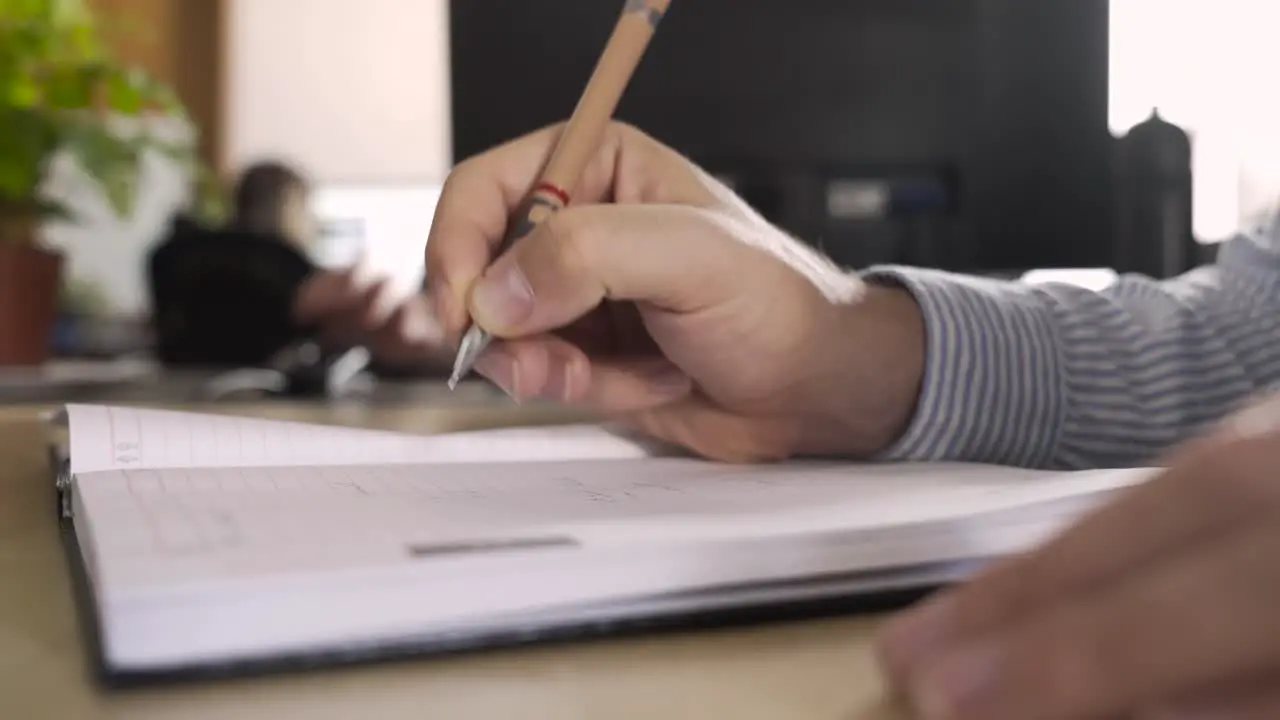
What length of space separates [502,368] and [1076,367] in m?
0.28

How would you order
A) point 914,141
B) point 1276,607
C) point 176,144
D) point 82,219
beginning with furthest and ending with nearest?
point 176,144
point 82,219
point 914,141
point 1276,607

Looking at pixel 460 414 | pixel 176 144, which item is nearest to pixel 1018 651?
pixel 460 414

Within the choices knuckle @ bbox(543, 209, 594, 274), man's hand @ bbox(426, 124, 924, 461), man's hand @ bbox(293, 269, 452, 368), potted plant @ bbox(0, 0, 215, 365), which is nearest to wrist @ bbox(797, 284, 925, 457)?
man's hand @ bbox(426, 124, 924, 461)

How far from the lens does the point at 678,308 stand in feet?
1.66

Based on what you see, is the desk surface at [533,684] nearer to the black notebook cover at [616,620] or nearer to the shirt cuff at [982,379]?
the black notebook cover at [616,620]

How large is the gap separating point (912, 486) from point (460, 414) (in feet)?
1.56

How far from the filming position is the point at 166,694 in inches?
9.8

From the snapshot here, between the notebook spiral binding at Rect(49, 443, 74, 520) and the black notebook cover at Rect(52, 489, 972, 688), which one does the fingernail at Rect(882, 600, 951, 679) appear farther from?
the notebook spiral binding at Rect(49, 443, 74, 520)

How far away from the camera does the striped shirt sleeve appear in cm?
54

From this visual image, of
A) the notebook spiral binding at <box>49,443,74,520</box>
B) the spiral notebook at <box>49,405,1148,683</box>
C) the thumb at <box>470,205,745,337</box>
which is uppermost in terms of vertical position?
the thumb at <box>470,205,745,337</box>

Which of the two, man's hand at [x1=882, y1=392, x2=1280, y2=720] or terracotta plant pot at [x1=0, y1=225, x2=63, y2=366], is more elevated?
man's hand at [x1=882, y1=392, x2=1280, y2=720]

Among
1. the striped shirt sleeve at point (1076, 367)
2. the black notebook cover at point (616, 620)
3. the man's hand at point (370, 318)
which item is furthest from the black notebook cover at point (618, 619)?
the man's hand at point (370, 318)

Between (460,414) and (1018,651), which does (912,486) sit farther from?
(460,414)

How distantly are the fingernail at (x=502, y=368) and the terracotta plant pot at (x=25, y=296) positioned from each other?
2.75 ft
